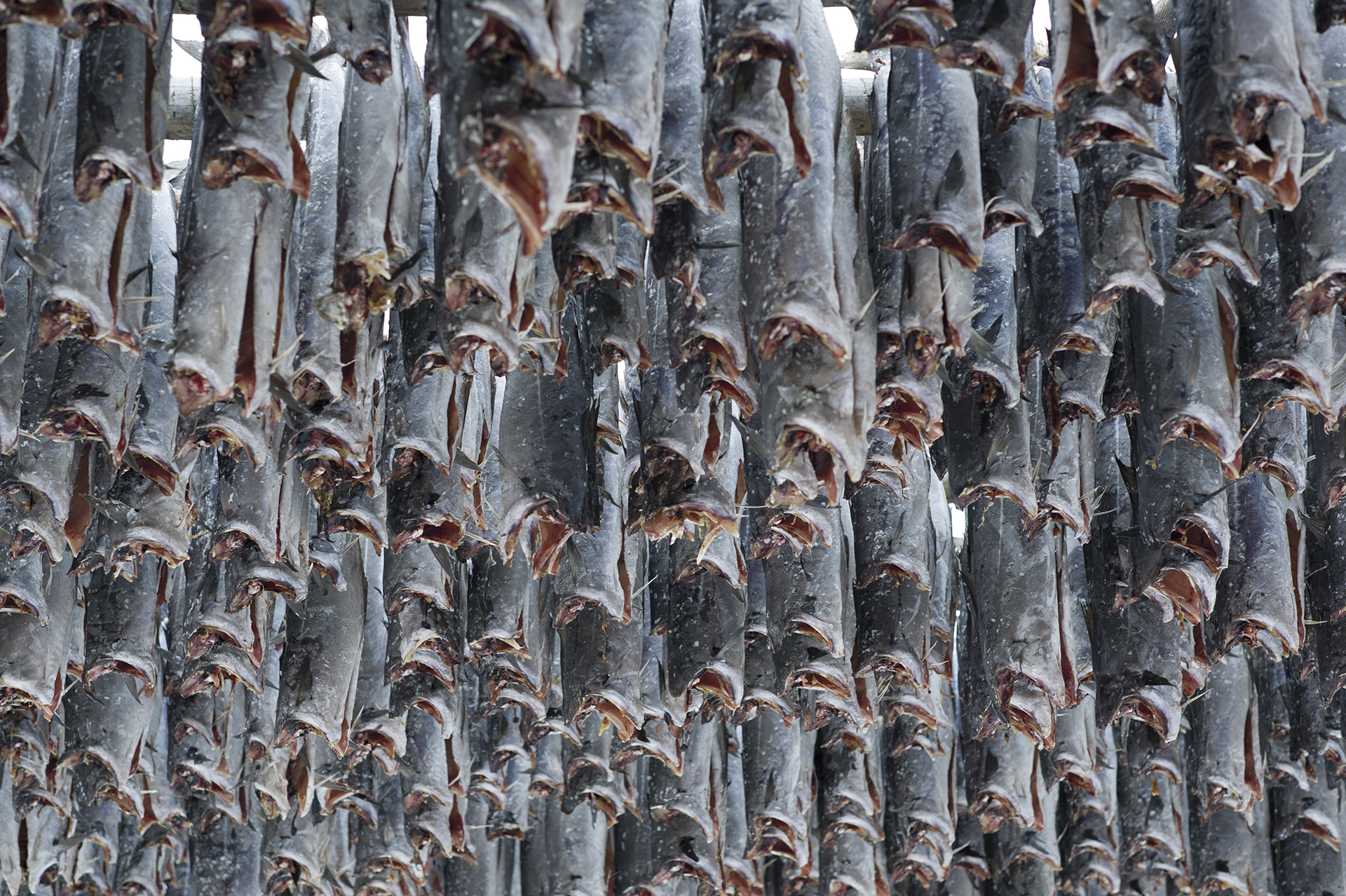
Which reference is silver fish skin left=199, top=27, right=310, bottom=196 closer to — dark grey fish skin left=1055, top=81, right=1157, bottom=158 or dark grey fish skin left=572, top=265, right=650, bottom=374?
dark grey fish skin left=572, top=265, right=650, bottom=374

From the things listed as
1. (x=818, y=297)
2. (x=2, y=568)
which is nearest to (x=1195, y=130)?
(x=818, y=297)

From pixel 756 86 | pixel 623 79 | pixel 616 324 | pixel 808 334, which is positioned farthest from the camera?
pixel 616 324

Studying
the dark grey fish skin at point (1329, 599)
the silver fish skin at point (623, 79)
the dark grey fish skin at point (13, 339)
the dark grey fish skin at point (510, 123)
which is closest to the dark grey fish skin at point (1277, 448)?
the dark grey fish skin at point (1329, 599)

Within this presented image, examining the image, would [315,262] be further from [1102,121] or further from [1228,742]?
[1228,742]

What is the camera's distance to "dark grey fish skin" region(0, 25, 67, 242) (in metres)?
2.69

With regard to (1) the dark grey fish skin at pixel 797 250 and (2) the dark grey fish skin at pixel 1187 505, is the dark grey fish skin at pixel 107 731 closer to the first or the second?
(1) the dark grey fish skin at pixel 797 250

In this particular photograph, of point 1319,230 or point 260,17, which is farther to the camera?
point 1319,230

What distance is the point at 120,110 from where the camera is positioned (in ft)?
9.06

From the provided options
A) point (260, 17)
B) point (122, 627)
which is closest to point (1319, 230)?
point (260, 17)

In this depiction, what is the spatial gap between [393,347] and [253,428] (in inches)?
22.2

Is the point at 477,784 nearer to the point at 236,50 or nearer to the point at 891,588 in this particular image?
the point at 891,588

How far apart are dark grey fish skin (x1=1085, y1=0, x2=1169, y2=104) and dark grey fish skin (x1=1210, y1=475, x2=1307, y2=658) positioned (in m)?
1.76

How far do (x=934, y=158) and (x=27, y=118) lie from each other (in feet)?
6.30

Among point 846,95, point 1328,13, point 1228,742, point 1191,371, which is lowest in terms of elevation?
point 1228,742
